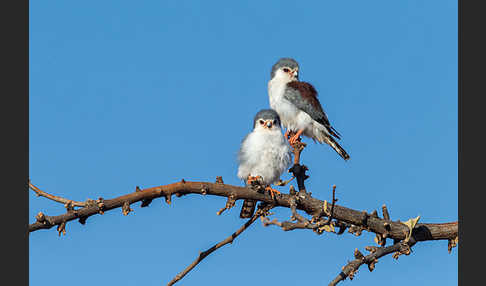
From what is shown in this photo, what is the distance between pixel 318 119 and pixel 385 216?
3.87 metres

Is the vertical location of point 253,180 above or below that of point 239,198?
above

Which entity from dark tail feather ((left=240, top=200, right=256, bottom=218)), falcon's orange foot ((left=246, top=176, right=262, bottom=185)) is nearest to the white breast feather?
falcon's orange foot ((left=246, top=176, right=262, bottom=185))

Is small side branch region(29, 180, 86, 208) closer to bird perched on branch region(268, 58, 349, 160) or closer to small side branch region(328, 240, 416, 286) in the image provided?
small side branch region(328, 240, 416, 286)

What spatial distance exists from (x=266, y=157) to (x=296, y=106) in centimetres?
222

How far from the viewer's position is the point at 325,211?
5066 millimetres

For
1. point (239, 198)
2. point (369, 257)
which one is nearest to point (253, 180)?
point (239, 198)

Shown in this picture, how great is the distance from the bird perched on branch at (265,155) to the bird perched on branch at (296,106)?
1.63 m

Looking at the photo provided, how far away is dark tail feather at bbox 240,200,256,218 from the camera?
626cm

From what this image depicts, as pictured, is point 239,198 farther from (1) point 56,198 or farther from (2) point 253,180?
(1) point 56,198

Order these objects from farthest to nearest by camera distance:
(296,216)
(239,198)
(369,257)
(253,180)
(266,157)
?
(266,157), (253,180), (239,198), (369,257), (296,216)

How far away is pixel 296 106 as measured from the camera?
29.0 feet

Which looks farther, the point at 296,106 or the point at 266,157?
the point at 296,106

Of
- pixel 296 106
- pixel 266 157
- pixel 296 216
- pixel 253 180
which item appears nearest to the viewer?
pixel 296 216

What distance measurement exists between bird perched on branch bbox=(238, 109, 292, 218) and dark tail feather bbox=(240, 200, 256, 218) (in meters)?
0.02
